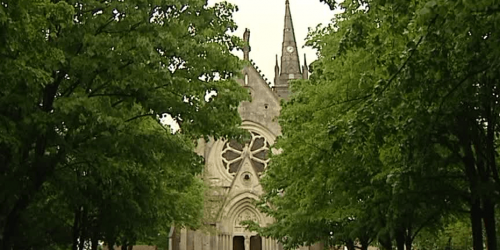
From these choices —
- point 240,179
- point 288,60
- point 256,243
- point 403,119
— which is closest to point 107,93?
point 403,119

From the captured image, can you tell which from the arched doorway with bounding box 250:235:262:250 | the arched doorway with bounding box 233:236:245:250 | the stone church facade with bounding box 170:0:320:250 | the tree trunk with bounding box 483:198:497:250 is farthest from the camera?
the arched doorway with bounding box 250:235:262:250

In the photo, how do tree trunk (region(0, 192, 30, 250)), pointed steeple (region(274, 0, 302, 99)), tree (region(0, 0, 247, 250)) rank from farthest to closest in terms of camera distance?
pointed steeple (region(274, 0, 302, 99)) < tree trunk (region(0, 192, 30, 250)) < tree (region(0, 0, 247, 250))

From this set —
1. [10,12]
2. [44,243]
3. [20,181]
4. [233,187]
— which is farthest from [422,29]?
[233,187]

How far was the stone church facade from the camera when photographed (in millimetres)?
44438

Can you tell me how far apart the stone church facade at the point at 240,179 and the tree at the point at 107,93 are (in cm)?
2824

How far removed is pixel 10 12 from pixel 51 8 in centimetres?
123

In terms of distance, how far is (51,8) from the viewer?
962cm

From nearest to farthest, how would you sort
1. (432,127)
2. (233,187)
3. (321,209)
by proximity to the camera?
(432,127) → (321,209) → (233,187)

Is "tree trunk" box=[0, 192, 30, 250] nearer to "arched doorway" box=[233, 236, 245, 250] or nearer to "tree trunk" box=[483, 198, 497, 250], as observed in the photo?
"tree trunk" box=[483, 198, 497, 250]

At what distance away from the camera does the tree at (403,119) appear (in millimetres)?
7906

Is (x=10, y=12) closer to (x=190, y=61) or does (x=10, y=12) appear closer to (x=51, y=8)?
(x=51, y=8)

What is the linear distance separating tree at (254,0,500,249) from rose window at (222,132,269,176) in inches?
1149

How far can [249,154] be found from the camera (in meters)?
47.2

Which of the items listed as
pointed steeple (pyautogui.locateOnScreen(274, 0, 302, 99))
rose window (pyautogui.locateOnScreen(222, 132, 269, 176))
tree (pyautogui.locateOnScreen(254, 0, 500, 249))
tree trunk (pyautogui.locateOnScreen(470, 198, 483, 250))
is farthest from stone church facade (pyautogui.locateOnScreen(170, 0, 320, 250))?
tree trunk (pyautogui.locateOnScreen(470, 198, 483, 250))
